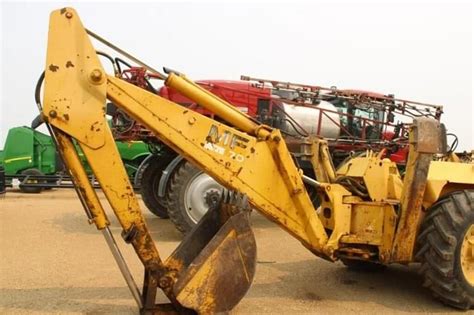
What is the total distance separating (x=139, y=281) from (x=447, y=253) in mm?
3123

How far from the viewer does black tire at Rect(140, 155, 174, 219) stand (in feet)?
33.7

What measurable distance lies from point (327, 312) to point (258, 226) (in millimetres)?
4870

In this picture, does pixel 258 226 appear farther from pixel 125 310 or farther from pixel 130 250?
pixel 125 310

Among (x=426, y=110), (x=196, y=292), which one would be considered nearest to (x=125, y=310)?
(x=196, y=292)

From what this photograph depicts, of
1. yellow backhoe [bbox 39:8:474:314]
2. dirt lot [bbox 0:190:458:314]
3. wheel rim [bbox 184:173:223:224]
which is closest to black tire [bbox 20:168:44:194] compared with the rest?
dirt lot [bbox 0:190:458:314]

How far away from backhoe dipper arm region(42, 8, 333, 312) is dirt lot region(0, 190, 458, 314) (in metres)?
0.64

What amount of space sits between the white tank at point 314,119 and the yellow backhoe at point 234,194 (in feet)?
14.3

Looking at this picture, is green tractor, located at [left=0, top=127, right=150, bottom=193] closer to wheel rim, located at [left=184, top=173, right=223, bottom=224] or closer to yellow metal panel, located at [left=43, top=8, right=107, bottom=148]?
wheel rim, located at [left=184, top=173, right=223, bottom=224]

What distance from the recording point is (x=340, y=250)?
4.89 m

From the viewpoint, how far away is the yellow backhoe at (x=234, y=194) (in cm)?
385

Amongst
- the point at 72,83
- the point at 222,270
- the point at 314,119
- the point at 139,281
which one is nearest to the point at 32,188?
the point at 314,119

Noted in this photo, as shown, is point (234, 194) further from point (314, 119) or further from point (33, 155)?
point (33, 155)

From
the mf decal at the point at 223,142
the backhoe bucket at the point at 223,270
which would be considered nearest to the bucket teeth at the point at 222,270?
the backhoe bucket at the point at 223,270

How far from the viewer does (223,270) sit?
3932mm
